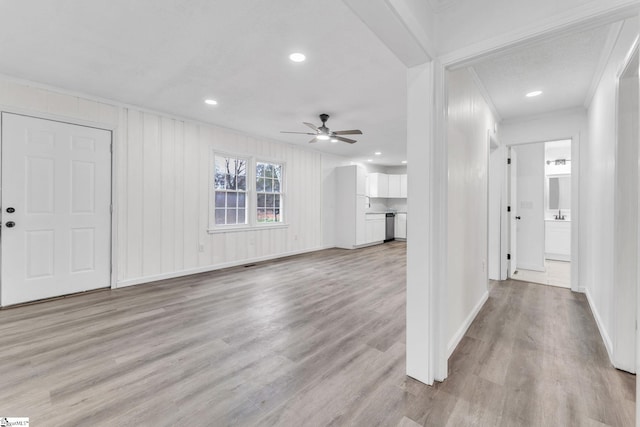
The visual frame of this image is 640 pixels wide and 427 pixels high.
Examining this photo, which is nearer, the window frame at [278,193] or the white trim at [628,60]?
the white trim at [628,60]

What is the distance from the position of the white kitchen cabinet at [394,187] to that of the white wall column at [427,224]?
7.78m

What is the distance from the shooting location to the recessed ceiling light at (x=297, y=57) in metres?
2.57

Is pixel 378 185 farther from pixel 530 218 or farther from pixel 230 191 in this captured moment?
pixel 230 191

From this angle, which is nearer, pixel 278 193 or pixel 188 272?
pixel 188 272

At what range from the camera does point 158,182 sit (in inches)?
166

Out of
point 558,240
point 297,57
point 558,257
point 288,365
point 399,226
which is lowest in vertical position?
point 288,365

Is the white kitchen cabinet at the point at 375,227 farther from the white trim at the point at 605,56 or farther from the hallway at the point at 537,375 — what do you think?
the white trim at the point at 605,56

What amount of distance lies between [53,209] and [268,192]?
3.39m

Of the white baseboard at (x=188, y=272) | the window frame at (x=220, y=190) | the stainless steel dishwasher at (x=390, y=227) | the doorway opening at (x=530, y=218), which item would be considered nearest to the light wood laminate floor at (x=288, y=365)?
the white baseboard at (x=188, y=272)

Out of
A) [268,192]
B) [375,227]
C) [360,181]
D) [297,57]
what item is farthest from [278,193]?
[297,57]

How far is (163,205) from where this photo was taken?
4.28 meters

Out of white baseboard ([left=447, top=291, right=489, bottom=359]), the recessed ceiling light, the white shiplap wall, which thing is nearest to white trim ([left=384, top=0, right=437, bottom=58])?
the recessed ceiling light

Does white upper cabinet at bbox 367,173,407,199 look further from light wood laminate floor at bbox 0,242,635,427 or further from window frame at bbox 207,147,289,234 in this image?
light wood laminate floor at bbox 0,242,635,427

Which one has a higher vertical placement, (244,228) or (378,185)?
(378,185)
